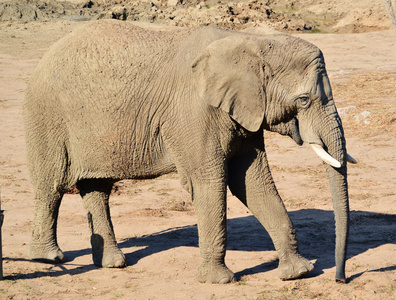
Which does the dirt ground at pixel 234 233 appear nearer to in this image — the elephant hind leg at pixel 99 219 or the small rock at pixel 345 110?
the small rock at pixel 345 110

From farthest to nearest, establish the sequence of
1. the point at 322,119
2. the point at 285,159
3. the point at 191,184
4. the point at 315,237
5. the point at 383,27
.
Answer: the point at 383,27, the point at 285,159, the point at 315,237, the point at 191,184, the point at 322,119

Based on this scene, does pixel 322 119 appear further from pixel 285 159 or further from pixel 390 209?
pixel 285 159

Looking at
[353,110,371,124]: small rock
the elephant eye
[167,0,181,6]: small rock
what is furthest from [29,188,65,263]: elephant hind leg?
[167,0,181,6]: small rock

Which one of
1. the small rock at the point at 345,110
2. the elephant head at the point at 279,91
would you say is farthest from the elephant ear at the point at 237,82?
the small rock at the point at 345,110

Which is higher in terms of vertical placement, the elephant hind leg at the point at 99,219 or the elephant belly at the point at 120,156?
the elephant belly at the point at 120,156

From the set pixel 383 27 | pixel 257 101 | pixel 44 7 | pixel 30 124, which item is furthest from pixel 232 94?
pixel 44 7

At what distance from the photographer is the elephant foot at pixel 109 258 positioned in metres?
7.25

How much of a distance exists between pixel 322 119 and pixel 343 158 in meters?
0.41

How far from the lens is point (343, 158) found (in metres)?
6.11

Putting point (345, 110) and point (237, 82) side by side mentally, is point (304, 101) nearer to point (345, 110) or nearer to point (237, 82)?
point (237, 82)

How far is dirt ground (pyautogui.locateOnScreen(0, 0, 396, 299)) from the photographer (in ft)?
21.0

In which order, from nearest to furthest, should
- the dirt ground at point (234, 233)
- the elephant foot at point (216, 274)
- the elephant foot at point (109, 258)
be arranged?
1. the dirt ground at point (234, 233)
2. the elephant foot at point (216, 274)
3. the elephant foot at point (109, 258)

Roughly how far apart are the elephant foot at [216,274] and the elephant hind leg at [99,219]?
3.62 feet

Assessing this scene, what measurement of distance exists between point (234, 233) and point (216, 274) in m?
2.04
